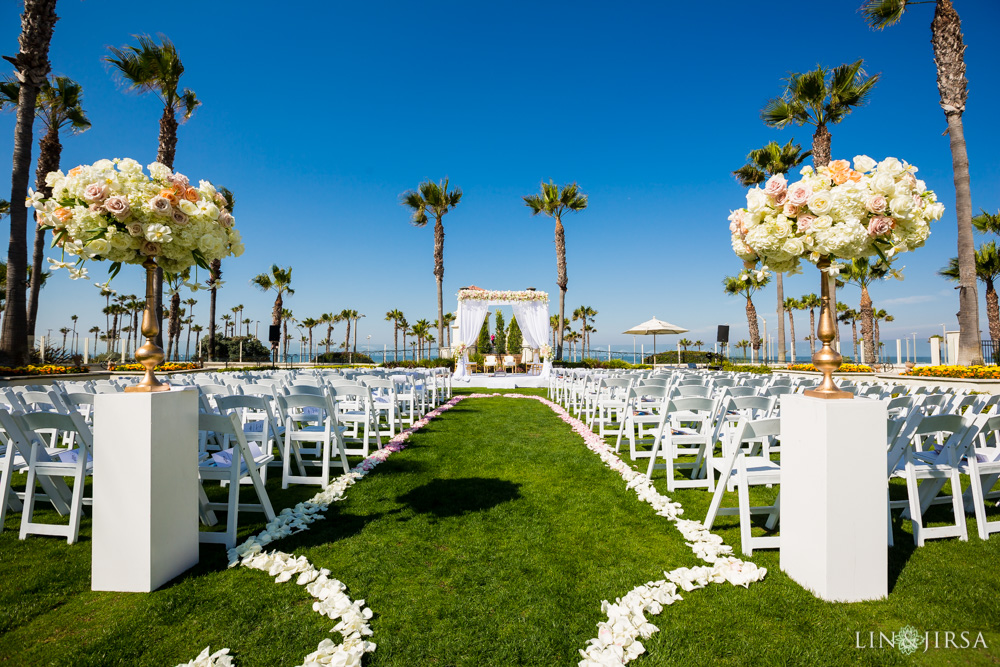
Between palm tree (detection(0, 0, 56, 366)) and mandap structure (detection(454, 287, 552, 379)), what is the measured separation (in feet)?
39.3

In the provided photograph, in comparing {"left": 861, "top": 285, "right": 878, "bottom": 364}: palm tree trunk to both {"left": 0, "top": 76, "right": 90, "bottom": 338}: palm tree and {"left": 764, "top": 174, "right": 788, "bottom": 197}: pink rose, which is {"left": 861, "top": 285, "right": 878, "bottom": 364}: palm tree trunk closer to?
{"left": 764, "top": 174, "right": 788, "bottom": 197}: pink rose

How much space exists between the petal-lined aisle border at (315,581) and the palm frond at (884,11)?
15.1 meters

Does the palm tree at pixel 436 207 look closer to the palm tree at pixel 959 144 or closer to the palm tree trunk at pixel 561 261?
the palm tree trunk at pixel 561 261

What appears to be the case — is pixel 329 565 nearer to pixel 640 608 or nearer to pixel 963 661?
pixel 640 608

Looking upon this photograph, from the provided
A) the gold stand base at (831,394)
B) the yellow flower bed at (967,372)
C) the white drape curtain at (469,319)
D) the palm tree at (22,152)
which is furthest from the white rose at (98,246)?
the white drape curtain at (469,319)

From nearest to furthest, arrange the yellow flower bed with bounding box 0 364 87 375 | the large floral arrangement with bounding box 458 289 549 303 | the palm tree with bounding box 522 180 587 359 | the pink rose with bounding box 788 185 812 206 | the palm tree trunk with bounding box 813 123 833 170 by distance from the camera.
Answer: the pink rose with bounding box 788 185 812 206 → the yellow flower bed with bounding box 0 364 87 375 → the palm tree trunk with bounding box 813 123 833 170 → the large floral arrangement with bounding box 458 289 549 303 → the palm tree with bounding box 522 180 587 359

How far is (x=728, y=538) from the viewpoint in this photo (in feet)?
10.3

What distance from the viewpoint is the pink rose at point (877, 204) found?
2432 millimetres

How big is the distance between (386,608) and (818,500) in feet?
7.32

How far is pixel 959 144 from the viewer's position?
32.7 ft

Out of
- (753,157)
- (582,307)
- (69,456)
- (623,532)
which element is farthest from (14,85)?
(582,307)

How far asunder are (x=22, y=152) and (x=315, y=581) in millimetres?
11907

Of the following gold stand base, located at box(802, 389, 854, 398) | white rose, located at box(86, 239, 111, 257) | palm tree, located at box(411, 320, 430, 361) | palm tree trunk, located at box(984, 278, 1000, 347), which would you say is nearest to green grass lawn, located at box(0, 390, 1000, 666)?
gold stand base, located at box(802, 389, 854, 398)

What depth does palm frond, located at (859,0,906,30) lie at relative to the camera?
10562 millimetres
